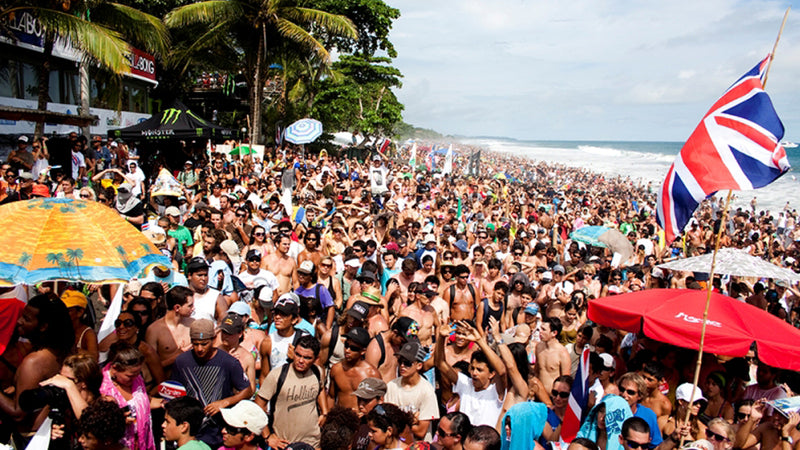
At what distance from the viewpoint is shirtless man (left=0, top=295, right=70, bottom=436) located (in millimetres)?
3385

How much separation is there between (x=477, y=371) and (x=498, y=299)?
286 centimetres

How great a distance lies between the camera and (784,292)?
10188 mm

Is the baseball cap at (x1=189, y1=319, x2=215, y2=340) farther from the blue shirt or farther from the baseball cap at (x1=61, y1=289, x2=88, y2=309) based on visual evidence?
the blue shirt

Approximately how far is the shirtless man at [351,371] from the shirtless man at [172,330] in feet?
4.06

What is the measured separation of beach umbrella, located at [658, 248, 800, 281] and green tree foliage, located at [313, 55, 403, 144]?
2168 cm

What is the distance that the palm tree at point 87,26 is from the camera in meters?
10.7

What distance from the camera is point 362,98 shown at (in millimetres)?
30578

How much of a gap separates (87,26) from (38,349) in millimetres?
9778

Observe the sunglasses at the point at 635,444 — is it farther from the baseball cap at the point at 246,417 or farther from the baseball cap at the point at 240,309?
the baseball cap at the point at 240,309

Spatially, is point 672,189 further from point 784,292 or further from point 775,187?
point 775,187

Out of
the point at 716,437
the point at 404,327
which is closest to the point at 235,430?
the point at 404,327

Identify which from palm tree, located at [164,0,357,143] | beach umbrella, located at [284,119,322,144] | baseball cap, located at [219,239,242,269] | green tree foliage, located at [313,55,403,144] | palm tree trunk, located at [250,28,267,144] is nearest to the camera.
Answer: baseball cap, located at [219,239,242,269]

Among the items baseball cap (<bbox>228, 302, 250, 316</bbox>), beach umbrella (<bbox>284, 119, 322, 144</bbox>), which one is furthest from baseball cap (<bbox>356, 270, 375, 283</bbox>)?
beach umbrella (<bbox>284, 119, 322, 144</bbox>)

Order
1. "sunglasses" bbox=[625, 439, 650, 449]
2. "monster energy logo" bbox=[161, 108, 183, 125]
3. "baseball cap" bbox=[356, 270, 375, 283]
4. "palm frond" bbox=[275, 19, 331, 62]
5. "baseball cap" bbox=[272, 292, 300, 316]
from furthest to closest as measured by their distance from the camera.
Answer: "palm frond" bbox=[275, 19, 331, 62] → "monster energy logo" bbox=[161, 108, 183, 125] → "baseball cap" bbox=[356, 270, 375, 283] → "baseball cap" bbox=[272, 292, 300, 316] → "sunglasses" bbox=[625, 439, 650, 449]
